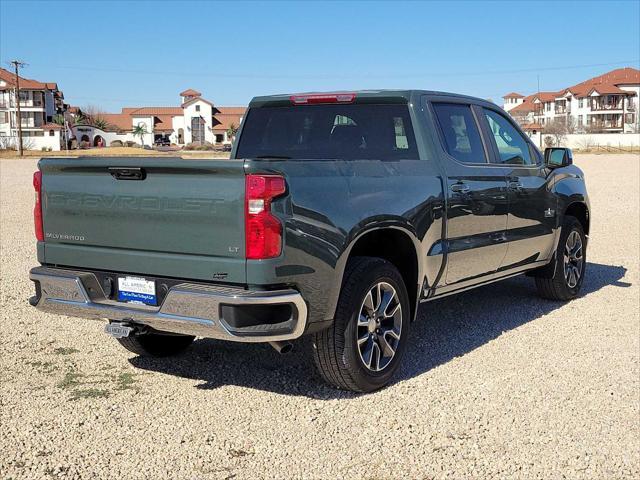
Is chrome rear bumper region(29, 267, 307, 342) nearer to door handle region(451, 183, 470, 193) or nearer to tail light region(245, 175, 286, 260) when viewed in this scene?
tail light region(245, 175, 286, 260)

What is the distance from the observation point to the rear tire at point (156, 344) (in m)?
5.73

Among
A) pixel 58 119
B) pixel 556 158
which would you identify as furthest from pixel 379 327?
pixel 58 119

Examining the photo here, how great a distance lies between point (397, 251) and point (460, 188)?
0.79 m

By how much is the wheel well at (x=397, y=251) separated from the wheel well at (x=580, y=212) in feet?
10.4

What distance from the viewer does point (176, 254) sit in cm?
444

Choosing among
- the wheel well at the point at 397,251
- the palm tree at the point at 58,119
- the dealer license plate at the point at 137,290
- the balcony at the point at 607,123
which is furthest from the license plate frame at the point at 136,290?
the balcony at the point at 607,123

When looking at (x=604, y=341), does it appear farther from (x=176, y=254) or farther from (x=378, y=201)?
(x=176, y=254)

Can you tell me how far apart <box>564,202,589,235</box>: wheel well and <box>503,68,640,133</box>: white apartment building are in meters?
112

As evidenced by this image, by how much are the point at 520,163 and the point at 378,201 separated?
259 centimetres

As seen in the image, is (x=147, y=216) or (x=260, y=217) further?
(x=147, y=216)

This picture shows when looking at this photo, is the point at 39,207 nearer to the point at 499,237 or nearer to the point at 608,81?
the point at 499,237

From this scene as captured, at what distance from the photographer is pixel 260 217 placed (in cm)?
418

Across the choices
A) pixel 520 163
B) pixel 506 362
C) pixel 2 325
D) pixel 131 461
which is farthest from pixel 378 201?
pixel 2 325

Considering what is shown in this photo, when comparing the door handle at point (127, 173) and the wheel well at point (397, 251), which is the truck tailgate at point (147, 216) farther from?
the wheel well at point (397, 251)
